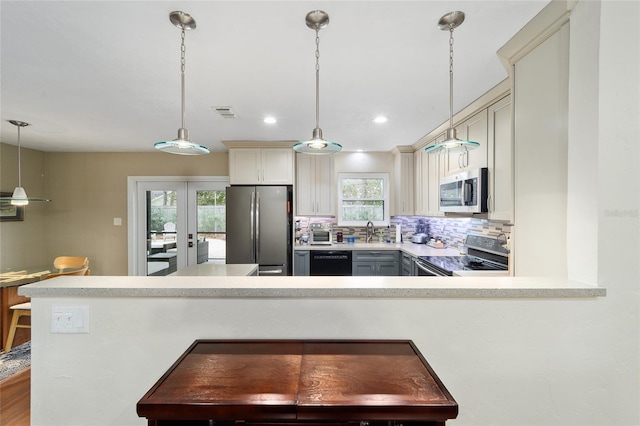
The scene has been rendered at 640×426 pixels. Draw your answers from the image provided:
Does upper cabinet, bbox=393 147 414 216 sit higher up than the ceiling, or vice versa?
the ceiling

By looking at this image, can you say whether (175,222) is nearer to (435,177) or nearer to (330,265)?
(330,265)

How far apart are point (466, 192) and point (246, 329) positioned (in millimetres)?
2243

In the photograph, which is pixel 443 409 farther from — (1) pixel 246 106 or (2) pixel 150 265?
(2) pixel 150 265

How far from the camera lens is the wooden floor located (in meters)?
1.83

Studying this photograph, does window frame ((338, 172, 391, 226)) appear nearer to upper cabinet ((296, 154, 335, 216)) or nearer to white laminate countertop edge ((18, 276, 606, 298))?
upper cabinet ((296, 154, 335, 216))

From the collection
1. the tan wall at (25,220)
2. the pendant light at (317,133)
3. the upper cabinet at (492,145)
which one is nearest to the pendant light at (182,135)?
the pendant light at (317,133)

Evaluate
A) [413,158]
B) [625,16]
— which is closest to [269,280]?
[625,16]


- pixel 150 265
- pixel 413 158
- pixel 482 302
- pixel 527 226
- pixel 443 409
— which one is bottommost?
pixel 150 265

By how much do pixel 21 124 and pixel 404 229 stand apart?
16.6 ft

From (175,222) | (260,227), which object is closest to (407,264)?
(260,227)

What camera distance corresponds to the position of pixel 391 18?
143 centimetres

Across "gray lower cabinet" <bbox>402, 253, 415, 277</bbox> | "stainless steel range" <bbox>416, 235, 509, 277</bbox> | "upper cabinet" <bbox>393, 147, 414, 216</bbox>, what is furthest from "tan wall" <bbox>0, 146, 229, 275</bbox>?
"stainless steel range" <bbox>416, 235, 509, 277</bbox>

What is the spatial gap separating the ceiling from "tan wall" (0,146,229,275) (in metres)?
1.44

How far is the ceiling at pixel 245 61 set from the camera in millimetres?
1385
